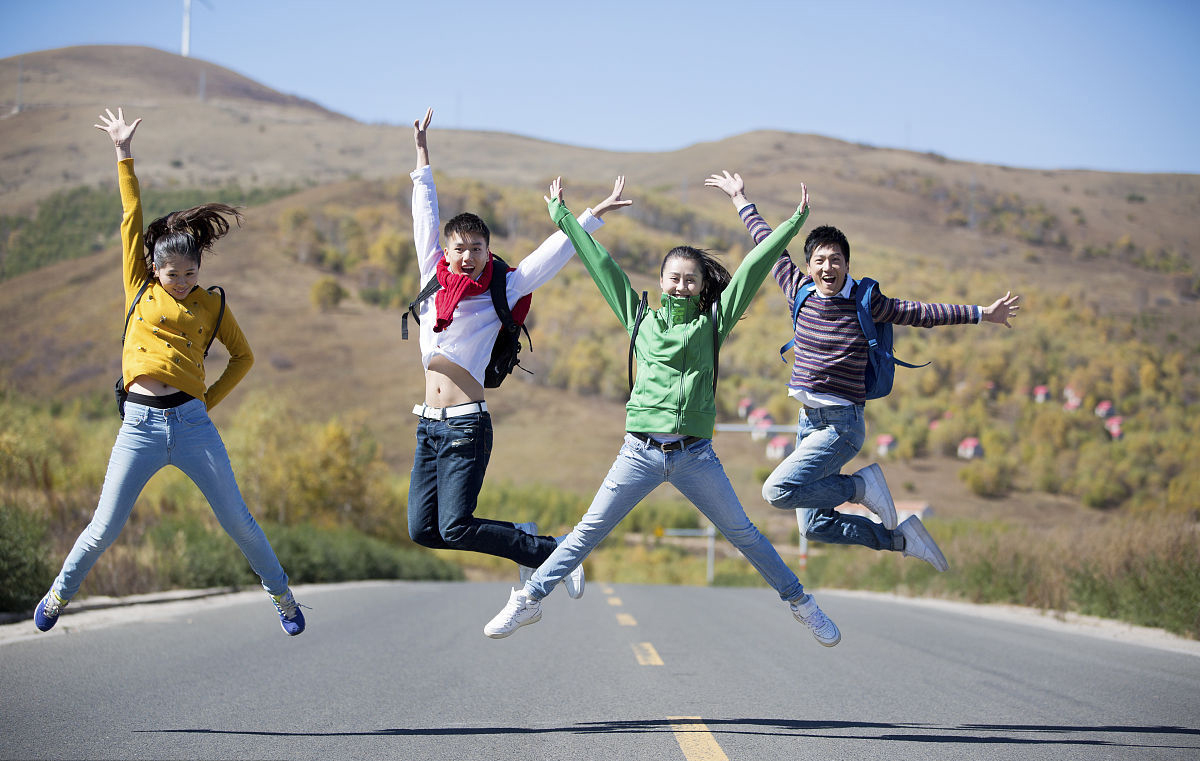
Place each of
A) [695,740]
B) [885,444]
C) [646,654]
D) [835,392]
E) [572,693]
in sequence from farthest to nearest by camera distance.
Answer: [885,444], [646,654], [572,693], [835,392], [695,740]

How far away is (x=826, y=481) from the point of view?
291 inches

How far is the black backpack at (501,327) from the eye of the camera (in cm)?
704

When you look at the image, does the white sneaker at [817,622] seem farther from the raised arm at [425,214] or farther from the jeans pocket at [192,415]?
the jeans pocket at [192,415]

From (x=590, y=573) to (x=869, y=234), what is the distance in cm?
5615

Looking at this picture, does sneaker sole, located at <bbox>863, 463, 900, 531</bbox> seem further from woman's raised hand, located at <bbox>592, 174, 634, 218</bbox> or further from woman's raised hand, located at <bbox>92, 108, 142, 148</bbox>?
woman's raised hand, located at <bbox>92, 108, 142, 148</bbox>

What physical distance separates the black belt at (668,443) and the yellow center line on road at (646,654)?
3941 millimetres

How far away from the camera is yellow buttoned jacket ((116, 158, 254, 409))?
648 centimetres

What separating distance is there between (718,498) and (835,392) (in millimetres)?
1250

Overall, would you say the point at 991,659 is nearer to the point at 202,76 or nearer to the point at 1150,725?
the point at 1150,725

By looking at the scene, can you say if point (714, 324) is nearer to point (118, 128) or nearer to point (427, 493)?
point (427, 493)

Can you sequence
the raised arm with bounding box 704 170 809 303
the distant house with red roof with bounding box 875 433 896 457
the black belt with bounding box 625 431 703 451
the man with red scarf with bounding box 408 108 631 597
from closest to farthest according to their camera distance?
the black belt with bounding box 625 431 703 451
the man with red scarf with bounding box 408 108 631 597
the raised arm with bounding box 704 170 809 303
the distant house with red roof with bounding box 875 433 896 457

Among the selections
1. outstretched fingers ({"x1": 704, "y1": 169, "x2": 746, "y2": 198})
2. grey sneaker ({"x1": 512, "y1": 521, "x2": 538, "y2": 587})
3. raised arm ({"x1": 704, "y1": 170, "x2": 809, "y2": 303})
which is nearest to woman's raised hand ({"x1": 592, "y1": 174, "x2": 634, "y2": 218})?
raised arm ({"x1": 704, "y1": 170, "x2": 809, "y2": 303})

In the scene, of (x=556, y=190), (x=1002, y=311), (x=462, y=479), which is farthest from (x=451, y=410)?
(x=1002, y=311)

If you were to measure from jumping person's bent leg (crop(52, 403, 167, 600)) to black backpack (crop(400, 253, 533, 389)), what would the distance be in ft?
5.26
